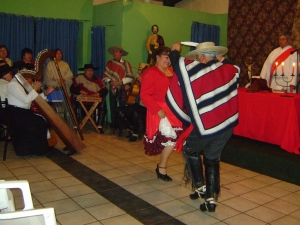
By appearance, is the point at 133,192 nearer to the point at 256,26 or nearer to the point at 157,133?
the point at 157,133

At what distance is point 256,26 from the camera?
6.41 meters

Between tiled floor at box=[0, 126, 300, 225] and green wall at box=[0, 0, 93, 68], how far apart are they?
126 inches

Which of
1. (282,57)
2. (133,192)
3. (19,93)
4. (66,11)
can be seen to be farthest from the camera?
(66,11)

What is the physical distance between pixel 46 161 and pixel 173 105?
216 centimetres

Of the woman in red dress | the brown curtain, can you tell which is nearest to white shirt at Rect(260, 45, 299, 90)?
the brown curtain

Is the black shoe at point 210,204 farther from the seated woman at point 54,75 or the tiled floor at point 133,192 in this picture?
the seated woman at point 54,75

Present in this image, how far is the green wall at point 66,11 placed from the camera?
6.43 meters

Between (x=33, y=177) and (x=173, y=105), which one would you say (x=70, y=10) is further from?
(x=173, y=105)

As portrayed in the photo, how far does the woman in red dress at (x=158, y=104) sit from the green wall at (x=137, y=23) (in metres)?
3.39

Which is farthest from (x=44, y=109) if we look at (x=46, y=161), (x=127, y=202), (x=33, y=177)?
(x=127, y=202)

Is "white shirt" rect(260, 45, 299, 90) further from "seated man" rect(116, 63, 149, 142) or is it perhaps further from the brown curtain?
"seated man" rect(116, 63, 149, 142)

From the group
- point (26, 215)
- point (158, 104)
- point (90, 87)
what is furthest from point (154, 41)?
point (26, 215)

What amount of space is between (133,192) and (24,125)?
1.87 metres

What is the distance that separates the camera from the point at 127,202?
300 centimetres
